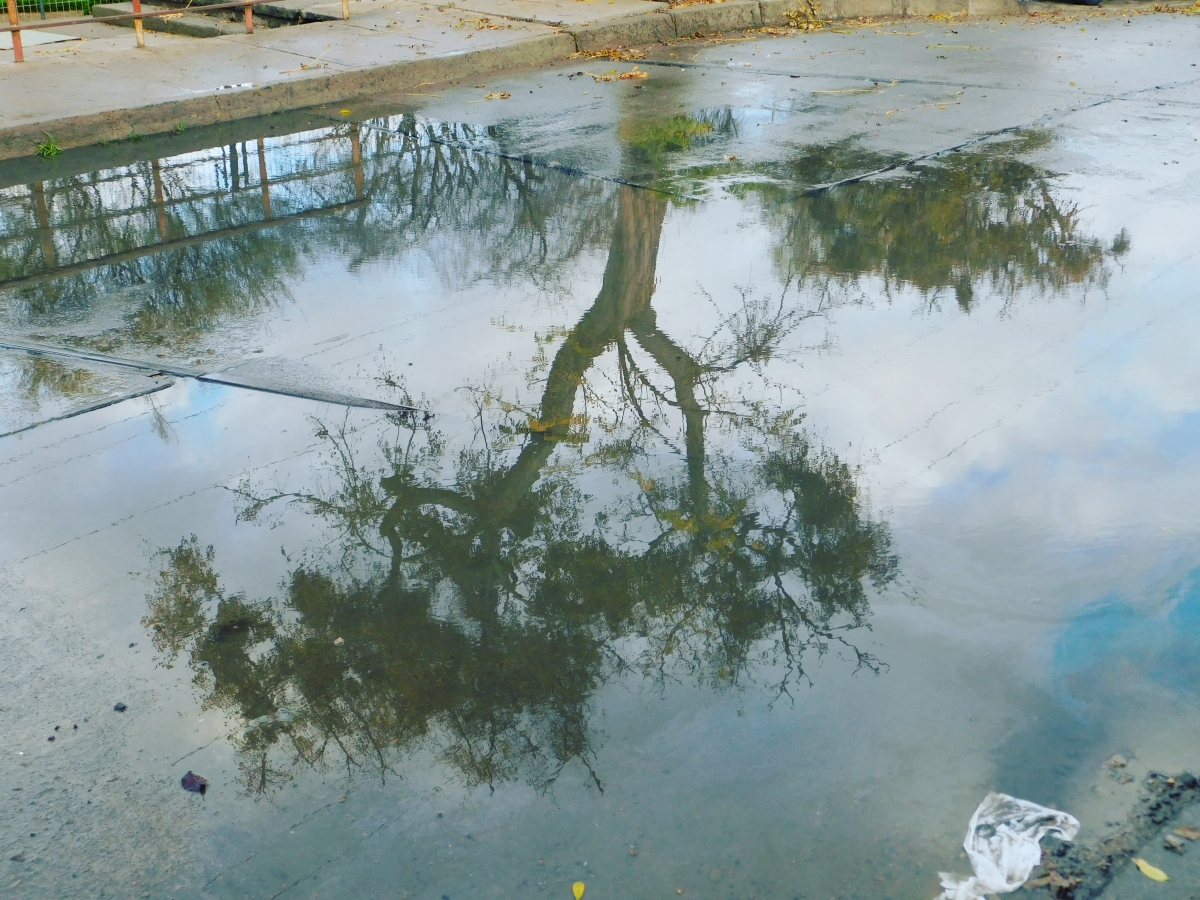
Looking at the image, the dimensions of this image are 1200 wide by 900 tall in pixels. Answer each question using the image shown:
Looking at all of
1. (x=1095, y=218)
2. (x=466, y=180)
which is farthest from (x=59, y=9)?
(x=1095, y=218)

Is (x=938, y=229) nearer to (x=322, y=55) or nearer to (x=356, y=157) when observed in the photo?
(x=356, y=157)

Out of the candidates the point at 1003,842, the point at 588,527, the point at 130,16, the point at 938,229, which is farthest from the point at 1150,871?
the point at 130,16

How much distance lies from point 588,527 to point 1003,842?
6.04 ft

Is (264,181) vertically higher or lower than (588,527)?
higher

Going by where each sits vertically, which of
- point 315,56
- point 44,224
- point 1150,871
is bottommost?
point 1150,871

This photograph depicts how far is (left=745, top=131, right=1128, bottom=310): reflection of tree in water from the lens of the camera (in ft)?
21.5

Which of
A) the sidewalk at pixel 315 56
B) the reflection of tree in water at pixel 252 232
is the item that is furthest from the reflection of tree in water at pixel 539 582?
the sidewalk at pixel 315 56

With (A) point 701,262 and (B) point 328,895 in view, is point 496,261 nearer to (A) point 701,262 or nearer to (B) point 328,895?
(A) point 701,262

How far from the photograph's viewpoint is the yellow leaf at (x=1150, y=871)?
275 centimetres

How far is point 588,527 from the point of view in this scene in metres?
4.20

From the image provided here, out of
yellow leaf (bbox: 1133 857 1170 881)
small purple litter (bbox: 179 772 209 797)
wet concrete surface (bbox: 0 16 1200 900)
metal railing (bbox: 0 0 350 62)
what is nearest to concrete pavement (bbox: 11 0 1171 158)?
metal railing (bbox: 0 0 350 62)

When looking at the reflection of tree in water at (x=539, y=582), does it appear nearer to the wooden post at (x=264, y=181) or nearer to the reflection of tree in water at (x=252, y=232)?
the reflection of tree in water at (x=252, y=232)

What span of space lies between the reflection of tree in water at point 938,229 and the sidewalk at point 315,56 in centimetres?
480

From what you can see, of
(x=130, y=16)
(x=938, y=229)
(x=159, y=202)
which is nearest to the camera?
(x=938, y=229)
